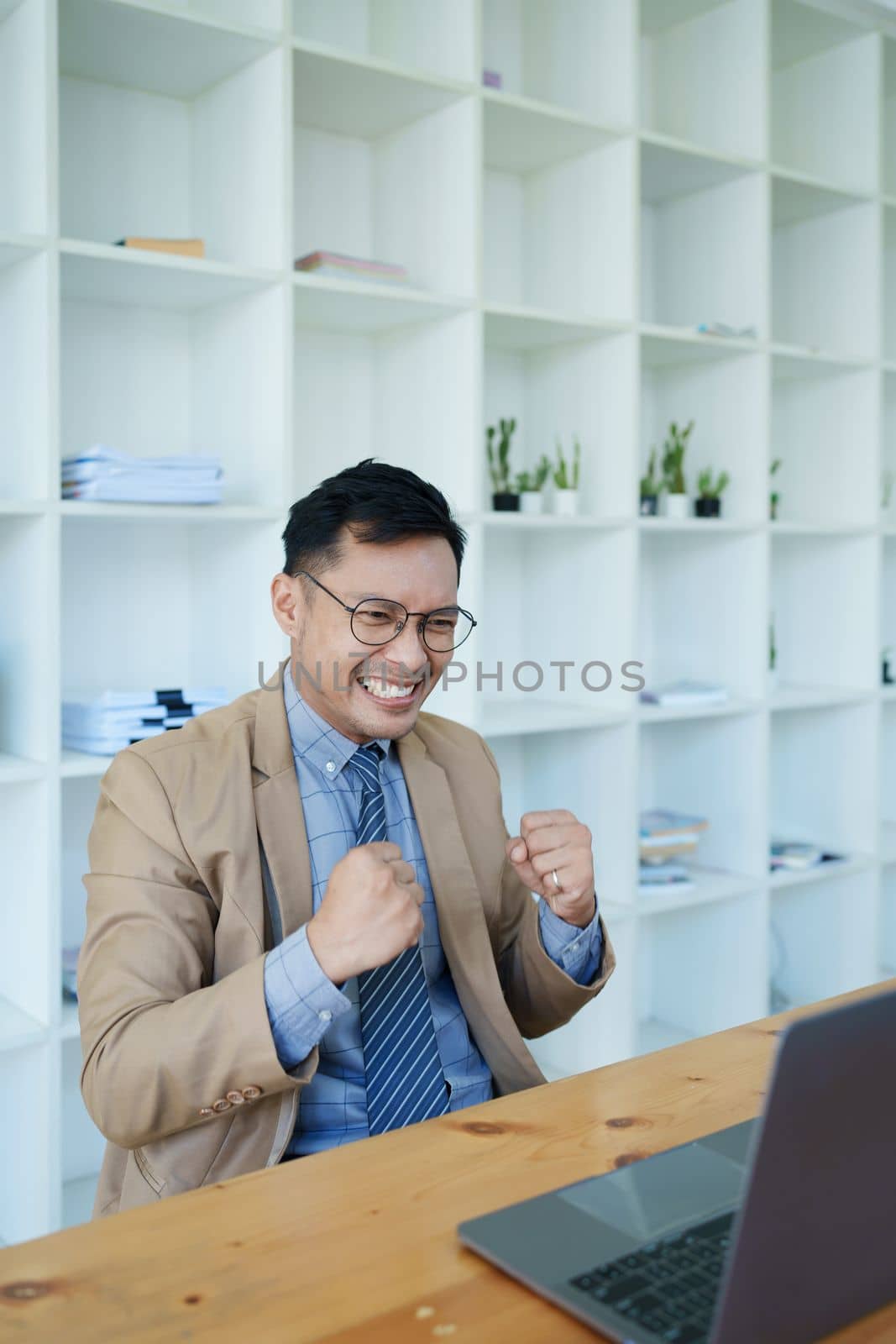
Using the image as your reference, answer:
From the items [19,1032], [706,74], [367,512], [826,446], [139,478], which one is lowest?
[19,1032]

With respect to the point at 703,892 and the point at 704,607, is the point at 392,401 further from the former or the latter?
the point at 703,892

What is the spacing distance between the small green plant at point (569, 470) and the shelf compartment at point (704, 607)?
0.86ft

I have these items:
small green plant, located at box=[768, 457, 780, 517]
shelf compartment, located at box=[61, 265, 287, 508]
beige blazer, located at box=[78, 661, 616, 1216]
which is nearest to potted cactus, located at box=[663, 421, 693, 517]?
small green plant, located at box=[768, 457, 780, 517]

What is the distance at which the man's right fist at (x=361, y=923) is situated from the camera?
1198 millimetres

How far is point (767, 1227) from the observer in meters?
0.68

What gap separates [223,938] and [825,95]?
10.3 ft

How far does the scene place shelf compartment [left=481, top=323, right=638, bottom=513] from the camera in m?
2.89

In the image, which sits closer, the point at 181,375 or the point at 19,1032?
the point at 19,1032

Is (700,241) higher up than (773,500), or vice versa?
(700,241)

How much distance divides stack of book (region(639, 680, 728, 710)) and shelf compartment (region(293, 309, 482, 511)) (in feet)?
2.47

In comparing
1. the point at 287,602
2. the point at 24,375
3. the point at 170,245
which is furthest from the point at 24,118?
the point at 287,602

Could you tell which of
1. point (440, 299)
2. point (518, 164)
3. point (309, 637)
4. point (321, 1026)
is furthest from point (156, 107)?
point (321, 1026)

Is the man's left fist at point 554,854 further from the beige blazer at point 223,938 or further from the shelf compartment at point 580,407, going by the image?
the shelf compartment at point 580,407

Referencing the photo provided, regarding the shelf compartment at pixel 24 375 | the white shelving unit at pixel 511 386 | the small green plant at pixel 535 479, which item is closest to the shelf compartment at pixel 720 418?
the white shelving unit at pixel 511 386
